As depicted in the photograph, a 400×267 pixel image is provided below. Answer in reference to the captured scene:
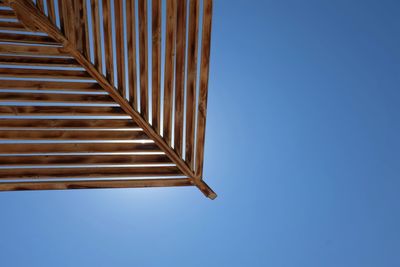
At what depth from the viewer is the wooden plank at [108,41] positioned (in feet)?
10.9

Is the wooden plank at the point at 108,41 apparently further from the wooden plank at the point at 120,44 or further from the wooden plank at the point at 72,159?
the wooden plank at the point at 72,159

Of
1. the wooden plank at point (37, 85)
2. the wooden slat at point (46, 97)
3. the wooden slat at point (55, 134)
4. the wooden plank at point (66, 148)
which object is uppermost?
the wooden plank at point (37, 85)

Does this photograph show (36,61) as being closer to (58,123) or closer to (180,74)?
(58,123)

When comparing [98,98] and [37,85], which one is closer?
[37,85]

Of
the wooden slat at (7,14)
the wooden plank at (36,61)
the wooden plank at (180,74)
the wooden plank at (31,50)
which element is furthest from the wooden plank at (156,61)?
the wooden slat at (7,14)

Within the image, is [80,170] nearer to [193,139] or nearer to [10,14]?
[193,139]

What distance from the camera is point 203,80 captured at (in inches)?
126

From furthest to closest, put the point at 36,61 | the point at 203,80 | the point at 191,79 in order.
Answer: the point at 36,61, the point at 191,79, the point at 203,80

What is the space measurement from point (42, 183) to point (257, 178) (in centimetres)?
519

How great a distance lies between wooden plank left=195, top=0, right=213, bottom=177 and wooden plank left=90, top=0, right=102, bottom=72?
988 millimetres

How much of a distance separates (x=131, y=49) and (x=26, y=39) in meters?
0.96

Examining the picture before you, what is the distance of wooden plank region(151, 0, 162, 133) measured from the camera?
3.17m

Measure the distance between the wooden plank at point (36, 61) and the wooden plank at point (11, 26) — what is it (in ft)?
0.87

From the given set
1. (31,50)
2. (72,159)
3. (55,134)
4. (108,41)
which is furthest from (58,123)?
(108,41)
